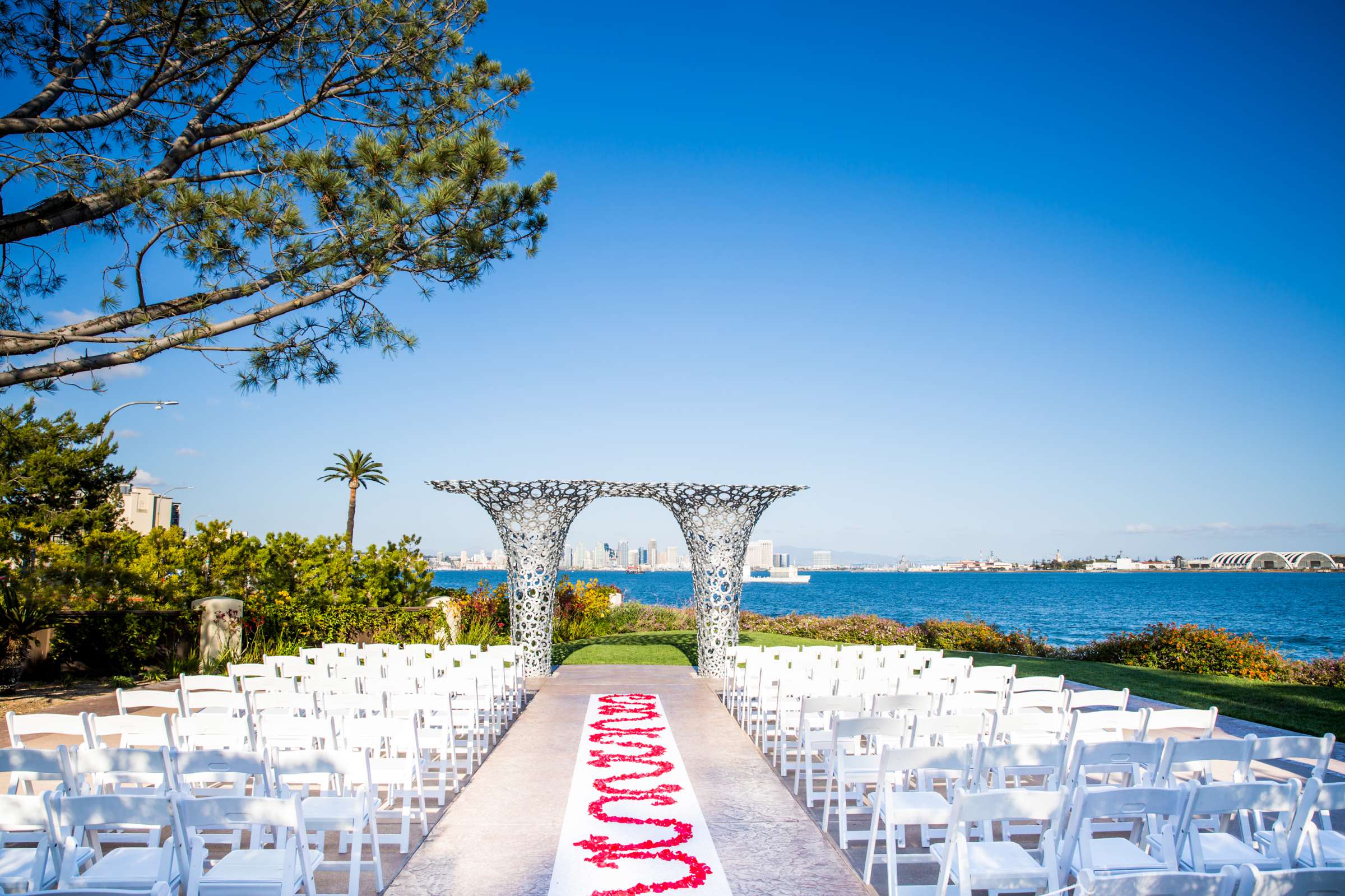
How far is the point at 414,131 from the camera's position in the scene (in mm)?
7105

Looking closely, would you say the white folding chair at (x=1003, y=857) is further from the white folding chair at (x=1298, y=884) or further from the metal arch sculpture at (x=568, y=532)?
the metal arch sculpture at (x=568, y=532)

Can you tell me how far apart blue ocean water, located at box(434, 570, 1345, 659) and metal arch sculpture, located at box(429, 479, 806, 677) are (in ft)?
61.6

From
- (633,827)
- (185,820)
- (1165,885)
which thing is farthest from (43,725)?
(1165,885)

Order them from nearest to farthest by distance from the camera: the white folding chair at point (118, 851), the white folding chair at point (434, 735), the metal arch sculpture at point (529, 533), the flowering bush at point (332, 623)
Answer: the white folding chair at point (118, 851)
the white folding chair at point (434, 735)
the metal arch sculpture at point (529, 533)
the flowering bush at point (332, 623)

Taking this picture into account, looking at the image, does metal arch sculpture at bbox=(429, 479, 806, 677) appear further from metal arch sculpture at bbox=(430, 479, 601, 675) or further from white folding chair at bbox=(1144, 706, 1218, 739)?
white folding chair at bbox=(1144, 706, 1218, 739)

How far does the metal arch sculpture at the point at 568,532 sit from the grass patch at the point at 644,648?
2078 mm

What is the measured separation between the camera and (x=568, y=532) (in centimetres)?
1366

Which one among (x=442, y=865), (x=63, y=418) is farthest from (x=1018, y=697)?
(x=63, y=418)

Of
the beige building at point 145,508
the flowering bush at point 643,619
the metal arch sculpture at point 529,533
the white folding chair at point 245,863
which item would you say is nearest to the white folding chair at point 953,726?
the white folding chair at point 245,863

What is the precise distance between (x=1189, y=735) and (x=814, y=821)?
534 cm

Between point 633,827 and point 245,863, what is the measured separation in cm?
255

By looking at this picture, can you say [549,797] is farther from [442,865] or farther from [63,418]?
[63,418]

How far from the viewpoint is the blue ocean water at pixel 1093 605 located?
1796 inches

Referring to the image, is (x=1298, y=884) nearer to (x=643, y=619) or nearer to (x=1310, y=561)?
(x=643, y=619)
